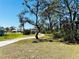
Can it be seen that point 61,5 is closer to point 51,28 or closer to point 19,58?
point 51,28

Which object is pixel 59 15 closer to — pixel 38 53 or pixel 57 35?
pixel 57 35

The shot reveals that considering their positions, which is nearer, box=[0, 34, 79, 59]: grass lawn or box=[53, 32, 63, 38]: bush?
box=[0, 34, 79, 59]: grass lawn

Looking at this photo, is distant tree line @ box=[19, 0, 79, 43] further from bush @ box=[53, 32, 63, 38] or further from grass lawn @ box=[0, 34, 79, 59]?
grass lawn @ box=[0, 34, 79, 59]

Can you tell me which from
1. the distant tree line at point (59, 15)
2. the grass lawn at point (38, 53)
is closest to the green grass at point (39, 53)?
the grass lawn at point (38, 53)

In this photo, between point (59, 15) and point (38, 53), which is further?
point (59, 15)

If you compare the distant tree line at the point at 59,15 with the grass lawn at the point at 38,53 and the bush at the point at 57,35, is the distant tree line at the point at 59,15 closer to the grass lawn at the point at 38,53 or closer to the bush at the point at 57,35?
the bush at the point at 57,35

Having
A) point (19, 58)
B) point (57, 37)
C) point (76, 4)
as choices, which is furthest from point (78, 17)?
point (19, 58)

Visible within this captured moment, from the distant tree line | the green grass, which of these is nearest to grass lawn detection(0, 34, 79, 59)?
the green grass

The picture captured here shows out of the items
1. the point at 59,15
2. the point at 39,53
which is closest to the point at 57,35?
the point at 59,15

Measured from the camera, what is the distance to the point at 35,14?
41.6m

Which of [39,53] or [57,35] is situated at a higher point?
[57,35]

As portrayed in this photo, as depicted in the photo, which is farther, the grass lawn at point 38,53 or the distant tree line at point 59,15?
the distant tree line at point 59,15

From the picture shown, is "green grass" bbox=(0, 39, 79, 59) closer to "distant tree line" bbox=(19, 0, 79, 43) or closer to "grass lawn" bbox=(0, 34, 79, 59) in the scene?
"grass lawn" bbox=(0, 34, 79, 59)

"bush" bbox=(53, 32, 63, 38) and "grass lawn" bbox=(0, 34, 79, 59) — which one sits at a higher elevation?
"bush" bbox=(53, 32, 63, 38)
